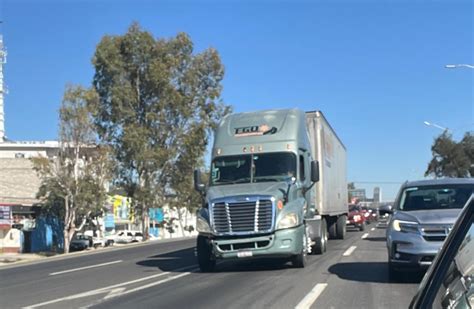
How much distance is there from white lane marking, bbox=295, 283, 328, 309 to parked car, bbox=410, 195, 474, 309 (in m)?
6.29

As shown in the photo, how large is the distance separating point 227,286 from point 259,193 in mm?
2745

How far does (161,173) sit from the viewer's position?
47.5 m

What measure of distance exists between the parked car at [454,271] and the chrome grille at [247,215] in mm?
10661

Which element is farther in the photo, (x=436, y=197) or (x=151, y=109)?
(x=151, y=109)

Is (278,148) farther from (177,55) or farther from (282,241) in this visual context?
(177,55)

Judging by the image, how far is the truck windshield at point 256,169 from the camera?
1523 centimetres

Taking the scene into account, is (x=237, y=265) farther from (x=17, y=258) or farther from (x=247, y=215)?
(x=17, y=258)

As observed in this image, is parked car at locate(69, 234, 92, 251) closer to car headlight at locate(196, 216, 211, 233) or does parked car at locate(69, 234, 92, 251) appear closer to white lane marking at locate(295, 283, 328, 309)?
car headlight at locate(196, 216, 211, 233)

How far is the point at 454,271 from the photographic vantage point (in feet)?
9.84

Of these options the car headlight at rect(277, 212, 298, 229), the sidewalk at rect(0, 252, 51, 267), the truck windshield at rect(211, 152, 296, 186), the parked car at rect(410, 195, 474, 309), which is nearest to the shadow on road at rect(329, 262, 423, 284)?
the car headlight at rect(277, 212, 298, 229)

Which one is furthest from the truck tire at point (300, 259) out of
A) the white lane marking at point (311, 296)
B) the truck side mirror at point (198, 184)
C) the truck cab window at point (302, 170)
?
the truck side mirror at point (198, 184)

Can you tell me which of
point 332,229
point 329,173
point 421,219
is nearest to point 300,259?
point 421,219

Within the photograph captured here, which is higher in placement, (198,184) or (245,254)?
(198,184)

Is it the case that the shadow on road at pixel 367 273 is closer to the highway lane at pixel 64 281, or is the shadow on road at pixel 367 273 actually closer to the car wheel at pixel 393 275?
the car wheel at pixel 393 275
